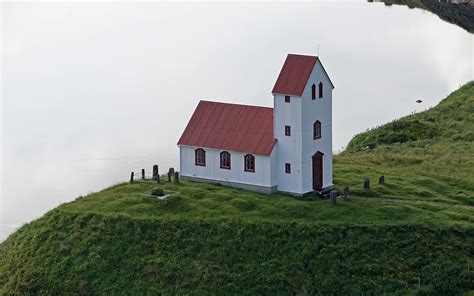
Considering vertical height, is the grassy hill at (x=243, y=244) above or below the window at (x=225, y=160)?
below

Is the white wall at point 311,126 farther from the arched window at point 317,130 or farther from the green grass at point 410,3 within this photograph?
the green grass at point 410,3

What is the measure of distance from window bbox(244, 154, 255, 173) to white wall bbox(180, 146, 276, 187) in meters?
0.15

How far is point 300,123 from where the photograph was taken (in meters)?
48.5

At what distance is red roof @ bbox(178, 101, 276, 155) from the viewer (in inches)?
1961

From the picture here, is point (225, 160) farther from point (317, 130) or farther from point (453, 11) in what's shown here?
point (453, 11)

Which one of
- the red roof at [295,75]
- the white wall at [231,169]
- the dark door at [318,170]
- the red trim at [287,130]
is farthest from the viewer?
the dark door at [318,170]

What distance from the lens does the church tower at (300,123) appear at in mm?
48594

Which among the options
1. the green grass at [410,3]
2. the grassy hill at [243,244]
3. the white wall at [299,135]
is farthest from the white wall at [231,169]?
the green grass at [410,3]

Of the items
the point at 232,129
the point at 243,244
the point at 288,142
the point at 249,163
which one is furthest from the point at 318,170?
the point at 243,244

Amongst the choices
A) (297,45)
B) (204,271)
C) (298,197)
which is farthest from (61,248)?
(297,45)

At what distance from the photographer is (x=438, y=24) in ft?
389

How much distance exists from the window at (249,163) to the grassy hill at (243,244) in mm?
1445

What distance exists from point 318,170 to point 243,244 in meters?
8.08

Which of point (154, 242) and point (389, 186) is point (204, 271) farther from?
point (389, 186)
